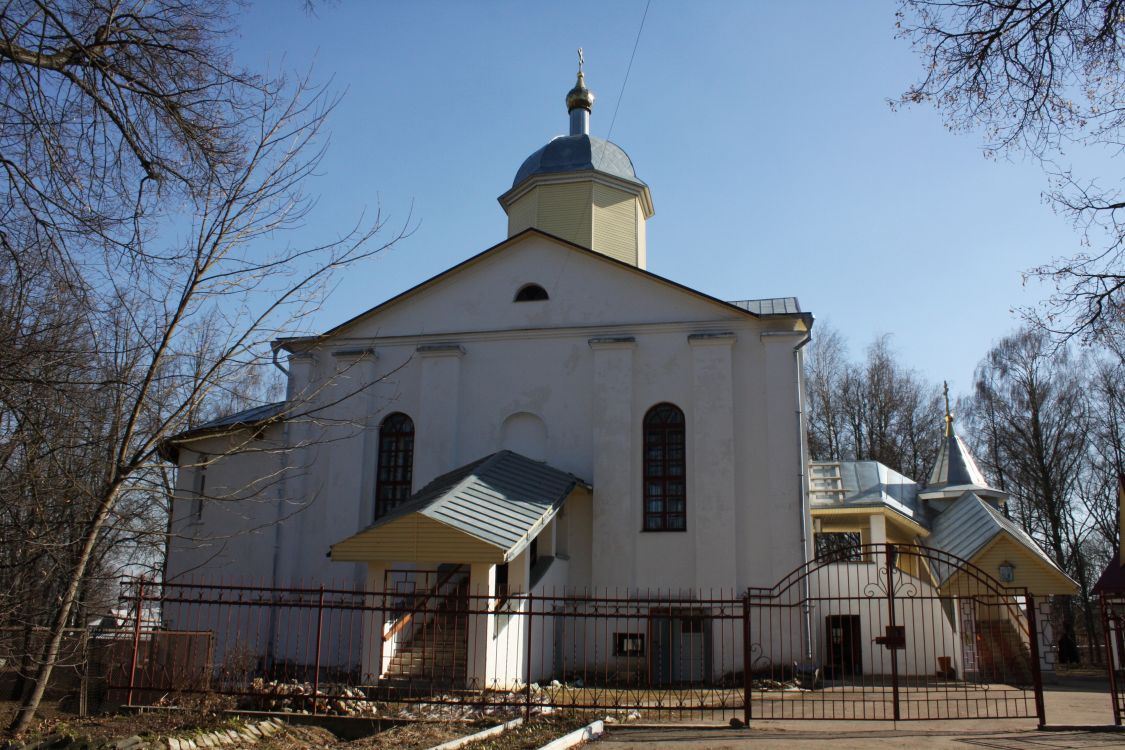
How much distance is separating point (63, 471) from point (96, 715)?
5677 millimetres

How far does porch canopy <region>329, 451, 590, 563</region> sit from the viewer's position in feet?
46.8

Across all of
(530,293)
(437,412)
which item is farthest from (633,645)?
(530,293)

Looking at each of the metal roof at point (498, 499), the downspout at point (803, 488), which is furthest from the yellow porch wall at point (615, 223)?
the metal roof at point (498, 499)

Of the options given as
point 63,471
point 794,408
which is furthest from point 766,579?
point 63,471

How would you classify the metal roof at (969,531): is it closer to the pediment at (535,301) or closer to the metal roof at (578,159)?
the pediment at (535,301)

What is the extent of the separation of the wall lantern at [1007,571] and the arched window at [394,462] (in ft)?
47.2

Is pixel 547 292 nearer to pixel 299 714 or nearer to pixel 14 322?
pixel 299 714

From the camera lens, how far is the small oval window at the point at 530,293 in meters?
20.1

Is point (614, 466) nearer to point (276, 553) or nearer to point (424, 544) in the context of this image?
point (424, 544)

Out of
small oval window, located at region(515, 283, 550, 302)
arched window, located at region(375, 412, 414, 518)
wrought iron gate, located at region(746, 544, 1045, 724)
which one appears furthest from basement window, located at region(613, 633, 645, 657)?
small oval window, located at region(515, 283, 550, 302)

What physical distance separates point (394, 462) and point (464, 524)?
5.86 meters

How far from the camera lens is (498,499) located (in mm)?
15664

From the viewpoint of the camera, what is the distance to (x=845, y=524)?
2464 cm

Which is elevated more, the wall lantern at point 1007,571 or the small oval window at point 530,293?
the small oval window at point 530,293
